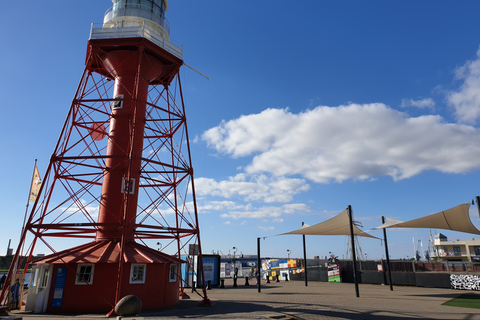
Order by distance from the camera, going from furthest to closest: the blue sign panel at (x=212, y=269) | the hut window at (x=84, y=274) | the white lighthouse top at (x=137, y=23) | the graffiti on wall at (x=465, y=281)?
the blue sign panel at (x=212, y=269) → the graffiti on wall at (x=465, y=281) → the white lighthouse top at (x=137, y=23) → the hut window at (x=84, y=274)

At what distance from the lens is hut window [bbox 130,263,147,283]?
47.7 feet

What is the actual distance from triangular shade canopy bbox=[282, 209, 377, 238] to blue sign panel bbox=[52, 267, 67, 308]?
55.7 feet

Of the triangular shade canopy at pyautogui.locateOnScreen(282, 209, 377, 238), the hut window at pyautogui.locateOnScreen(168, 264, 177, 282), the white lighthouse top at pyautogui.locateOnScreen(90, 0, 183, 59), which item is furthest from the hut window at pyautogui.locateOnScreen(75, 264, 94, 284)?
the triangular shade canopy at pyautogui.locateOnScreen(282, 209, 377, 238)

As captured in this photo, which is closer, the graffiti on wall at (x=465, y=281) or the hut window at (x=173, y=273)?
the hut window at (x=173, y=273)

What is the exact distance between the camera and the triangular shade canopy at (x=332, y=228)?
24.3m

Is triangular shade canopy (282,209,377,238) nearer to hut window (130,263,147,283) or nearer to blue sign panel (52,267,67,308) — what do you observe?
hut window (130,263,147,283)

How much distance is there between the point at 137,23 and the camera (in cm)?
1920

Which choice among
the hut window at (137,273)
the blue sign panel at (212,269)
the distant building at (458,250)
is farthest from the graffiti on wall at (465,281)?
the distant building at (458,250)

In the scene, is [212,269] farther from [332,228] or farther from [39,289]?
[39,289]

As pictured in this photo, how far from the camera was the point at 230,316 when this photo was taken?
477 inches

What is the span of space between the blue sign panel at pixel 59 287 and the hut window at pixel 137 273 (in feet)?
9.15

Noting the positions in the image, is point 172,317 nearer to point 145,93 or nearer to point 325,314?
point 325,314

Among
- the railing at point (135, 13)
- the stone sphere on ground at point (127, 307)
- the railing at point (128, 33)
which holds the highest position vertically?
the railing at point (135, 13)

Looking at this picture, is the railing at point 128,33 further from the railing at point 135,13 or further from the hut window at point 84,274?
the hut window at point 84,274
